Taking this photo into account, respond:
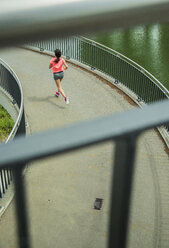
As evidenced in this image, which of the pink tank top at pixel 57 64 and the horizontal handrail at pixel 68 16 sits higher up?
the pink tank top at pixel 57 64

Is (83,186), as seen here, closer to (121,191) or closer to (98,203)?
(98,203)

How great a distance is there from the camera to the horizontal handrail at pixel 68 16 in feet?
3.28

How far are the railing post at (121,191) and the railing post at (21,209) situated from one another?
0.88 ft

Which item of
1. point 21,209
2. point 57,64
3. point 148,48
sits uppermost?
point 148,48

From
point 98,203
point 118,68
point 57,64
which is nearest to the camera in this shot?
point 98,203

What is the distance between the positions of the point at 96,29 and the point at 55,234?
20.3 ft

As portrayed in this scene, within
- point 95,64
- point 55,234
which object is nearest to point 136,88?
point 95,64

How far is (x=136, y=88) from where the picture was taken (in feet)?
42.8

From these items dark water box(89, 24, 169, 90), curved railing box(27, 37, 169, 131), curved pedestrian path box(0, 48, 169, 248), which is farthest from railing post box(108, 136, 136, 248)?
dark water box(89, 24, 169, 90)

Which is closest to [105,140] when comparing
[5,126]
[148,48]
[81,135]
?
[81,135]

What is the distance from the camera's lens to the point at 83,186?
846cm

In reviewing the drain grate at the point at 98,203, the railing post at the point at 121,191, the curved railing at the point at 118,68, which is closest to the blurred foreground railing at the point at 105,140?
the railing post at the point at 121,191

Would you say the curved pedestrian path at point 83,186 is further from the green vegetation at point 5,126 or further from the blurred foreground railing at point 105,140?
the blurred foreground railing at point 105,140

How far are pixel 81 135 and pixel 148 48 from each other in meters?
20.0
